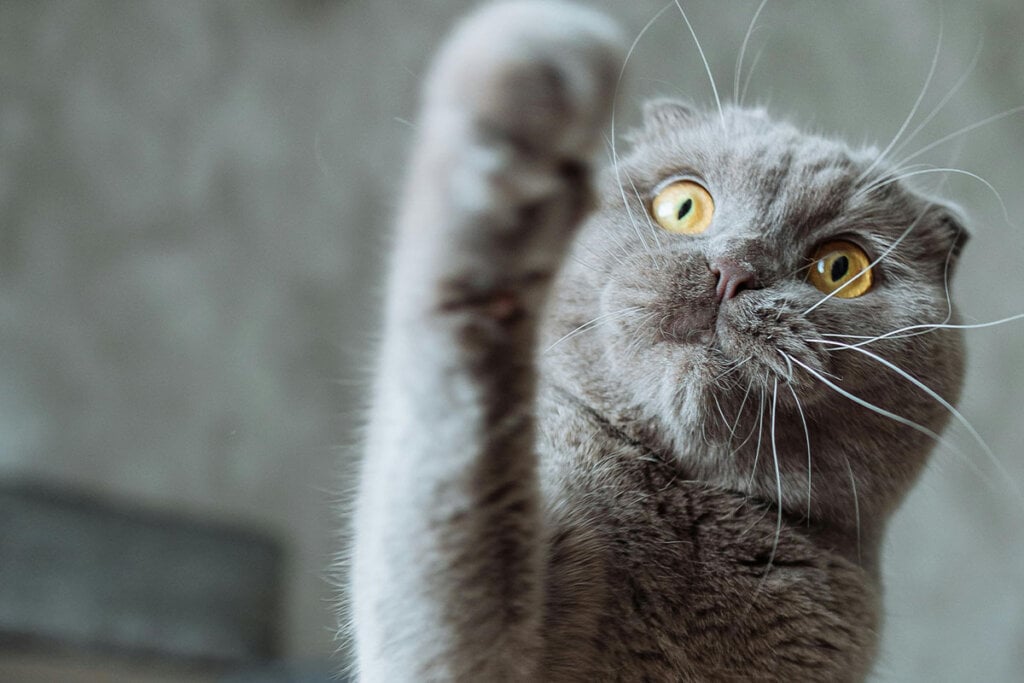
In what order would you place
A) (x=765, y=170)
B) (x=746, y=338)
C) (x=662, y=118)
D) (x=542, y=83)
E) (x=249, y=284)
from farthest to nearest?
(x=249, y=284)
(x=662, y=118)
(x=765, y=170)
(x=746, y=338)
(x=542, y=83)

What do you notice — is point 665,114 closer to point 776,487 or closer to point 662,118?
point 662,118

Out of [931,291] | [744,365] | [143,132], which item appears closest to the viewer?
[744,365]

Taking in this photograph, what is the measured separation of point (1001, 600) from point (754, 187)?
1791mm

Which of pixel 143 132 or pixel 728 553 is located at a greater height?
pixel 143 132

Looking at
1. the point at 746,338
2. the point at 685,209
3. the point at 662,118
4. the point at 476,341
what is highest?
the point at 662,118

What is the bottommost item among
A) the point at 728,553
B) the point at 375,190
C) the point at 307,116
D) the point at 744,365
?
the point at 728,553

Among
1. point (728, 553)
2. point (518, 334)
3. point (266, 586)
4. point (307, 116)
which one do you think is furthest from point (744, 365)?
point (307, 116)

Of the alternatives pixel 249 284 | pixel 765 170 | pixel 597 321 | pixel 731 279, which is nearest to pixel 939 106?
pixel 765 170

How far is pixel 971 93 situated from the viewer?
2.14 metres

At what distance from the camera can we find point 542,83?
442 mm

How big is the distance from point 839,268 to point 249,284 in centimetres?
188

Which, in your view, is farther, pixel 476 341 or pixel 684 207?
pixel 684 207

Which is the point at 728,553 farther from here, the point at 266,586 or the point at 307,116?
the point at 307,116

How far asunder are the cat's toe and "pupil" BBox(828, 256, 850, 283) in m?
0.46
